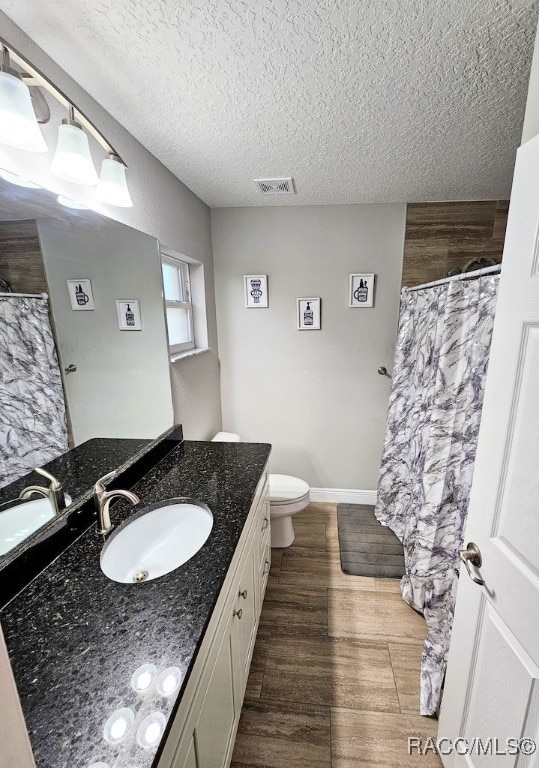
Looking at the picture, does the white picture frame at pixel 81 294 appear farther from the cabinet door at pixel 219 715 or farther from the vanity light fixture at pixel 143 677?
the cabinet door at pixel 219 715

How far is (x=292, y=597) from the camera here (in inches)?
72.0

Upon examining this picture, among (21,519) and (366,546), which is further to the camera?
(366,546)

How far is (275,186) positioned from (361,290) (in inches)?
37.4

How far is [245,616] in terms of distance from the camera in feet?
4.15

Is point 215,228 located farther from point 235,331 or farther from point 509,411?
point 509,411

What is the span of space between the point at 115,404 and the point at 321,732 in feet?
5.12

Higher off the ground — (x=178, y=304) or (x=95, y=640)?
(x=178, y=304)

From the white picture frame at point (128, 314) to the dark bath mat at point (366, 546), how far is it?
1.95 m

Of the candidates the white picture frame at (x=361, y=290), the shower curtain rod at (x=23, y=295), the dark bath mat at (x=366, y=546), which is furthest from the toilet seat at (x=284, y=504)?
the shower curtain rod at (x=23, y=295)

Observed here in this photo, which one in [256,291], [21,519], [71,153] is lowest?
[21,519]

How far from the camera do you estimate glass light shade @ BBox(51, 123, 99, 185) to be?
3.07ft

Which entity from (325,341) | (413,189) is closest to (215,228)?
(325,341)

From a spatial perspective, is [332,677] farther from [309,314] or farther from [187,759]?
[309,314]

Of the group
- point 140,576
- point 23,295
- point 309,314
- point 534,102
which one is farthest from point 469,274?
point 140,576
